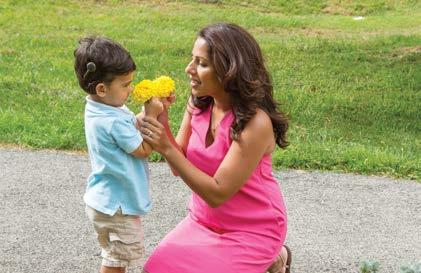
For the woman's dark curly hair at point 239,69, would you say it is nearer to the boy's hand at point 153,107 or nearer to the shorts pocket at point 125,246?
the boy's hand at point 153,107

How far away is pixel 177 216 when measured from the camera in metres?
5.45

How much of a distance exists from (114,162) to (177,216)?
76.0 inches

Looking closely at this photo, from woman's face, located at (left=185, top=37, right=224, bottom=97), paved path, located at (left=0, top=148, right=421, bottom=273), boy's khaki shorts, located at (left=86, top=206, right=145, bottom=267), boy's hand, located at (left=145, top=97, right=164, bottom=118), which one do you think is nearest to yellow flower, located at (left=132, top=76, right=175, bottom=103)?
boy's hand, located at (left=145, top=97, right=164, bottom=118)

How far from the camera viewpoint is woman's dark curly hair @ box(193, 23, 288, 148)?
3.38 m

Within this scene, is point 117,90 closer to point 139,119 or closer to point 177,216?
point 139,119

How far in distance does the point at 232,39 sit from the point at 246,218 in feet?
2.49

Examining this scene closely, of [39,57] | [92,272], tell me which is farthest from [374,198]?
[39,57]

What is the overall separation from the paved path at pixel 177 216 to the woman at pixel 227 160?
3.67 feet

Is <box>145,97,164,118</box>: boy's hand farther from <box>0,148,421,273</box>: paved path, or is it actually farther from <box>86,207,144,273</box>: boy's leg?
<box>0,148,421,273</box>: paved path

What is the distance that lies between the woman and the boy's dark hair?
0.27 metres

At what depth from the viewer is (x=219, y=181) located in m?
3.41

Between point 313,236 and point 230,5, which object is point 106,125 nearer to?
point 313,236

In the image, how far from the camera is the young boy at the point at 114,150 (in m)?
3.51

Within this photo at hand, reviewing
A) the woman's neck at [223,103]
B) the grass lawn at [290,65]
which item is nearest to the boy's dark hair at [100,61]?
the woman's neck at [223,103]
